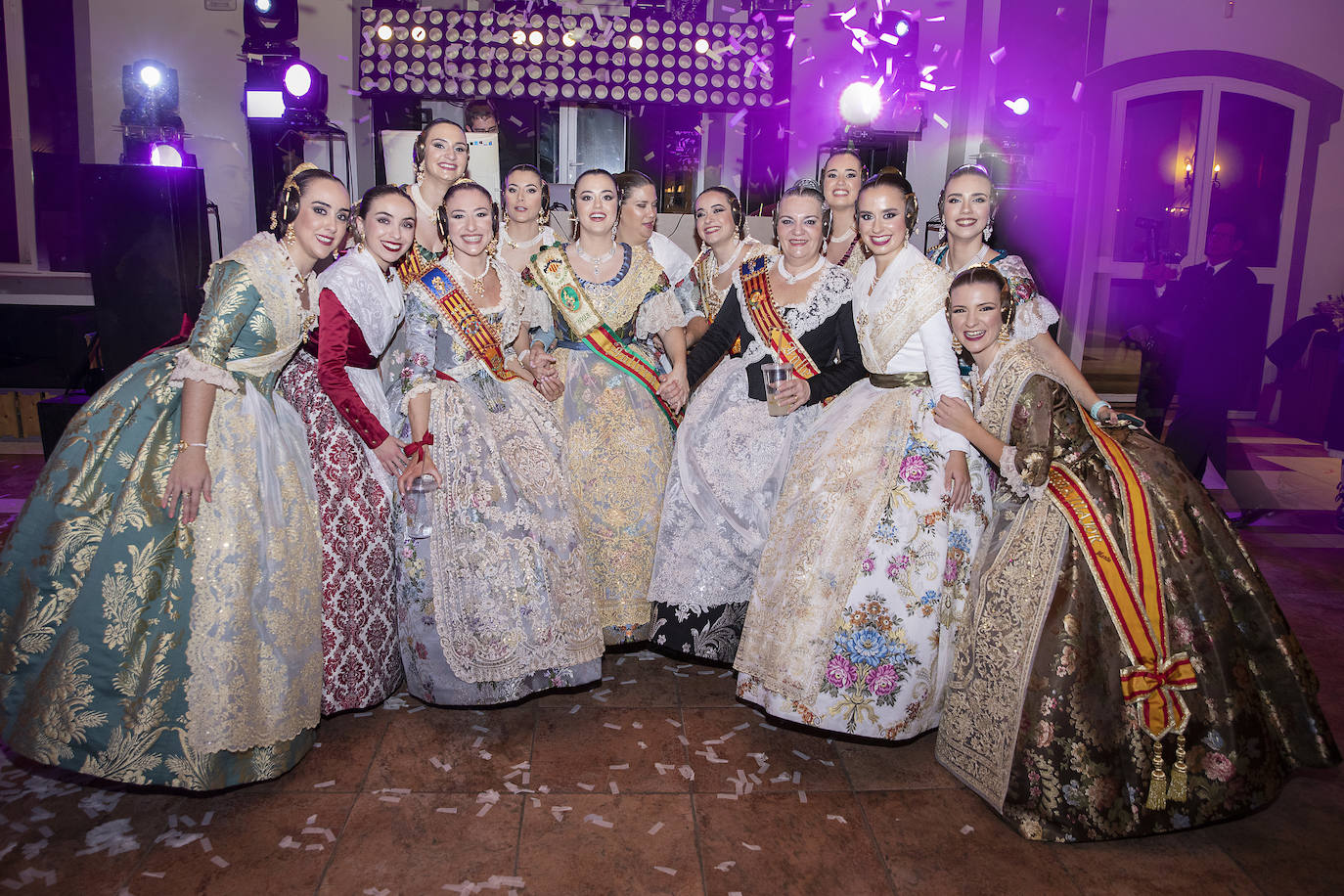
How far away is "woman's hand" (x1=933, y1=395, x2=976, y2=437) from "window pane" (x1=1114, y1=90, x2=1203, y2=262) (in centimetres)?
637

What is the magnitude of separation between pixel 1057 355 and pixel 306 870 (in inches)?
92.4

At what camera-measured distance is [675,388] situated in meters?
2.94

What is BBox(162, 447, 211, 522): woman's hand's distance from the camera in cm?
206

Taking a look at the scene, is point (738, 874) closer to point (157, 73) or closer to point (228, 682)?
point (228, 682)

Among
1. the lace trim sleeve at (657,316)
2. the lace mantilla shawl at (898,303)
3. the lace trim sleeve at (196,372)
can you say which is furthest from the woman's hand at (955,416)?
the lace trim sleeve at (196,372)

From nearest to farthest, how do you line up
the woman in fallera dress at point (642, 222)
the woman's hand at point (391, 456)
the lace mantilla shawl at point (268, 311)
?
the lace mantilla shawl at point (268, 311) < the woman's hand at point (391, 456) < the woman in fallera dress at point (642, 222)

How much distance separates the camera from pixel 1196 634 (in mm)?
2041

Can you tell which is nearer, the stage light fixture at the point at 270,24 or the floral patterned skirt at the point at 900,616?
the floral patterned skirt at the point at 900,616

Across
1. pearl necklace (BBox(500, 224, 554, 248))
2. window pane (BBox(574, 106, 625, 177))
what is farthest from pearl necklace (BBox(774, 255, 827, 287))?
window pane (BBox(574, 106, 625, 177))

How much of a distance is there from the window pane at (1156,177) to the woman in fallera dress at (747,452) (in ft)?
20.0

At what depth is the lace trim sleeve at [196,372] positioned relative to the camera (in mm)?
2111

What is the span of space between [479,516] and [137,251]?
9.21ft

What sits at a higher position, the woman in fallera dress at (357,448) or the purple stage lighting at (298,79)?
the purple stage lighting at (298,79)

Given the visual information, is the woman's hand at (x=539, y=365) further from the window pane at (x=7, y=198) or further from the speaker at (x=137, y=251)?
the window pane at (x=7, y=198)
